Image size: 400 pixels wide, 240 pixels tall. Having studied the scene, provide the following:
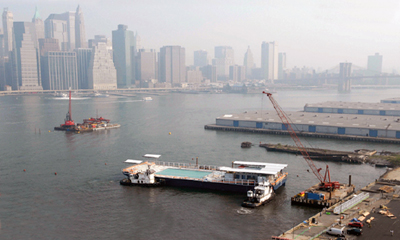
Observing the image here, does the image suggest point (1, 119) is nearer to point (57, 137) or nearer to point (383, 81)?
point (57, 137)

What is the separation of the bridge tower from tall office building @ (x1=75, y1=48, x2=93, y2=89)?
98458mm

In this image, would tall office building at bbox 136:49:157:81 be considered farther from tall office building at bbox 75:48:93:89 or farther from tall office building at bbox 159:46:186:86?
tall office building at bbox 75:48:93:89

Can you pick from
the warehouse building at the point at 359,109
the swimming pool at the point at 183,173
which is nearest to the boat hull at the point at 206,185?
the swimming pool at the point at 183,173

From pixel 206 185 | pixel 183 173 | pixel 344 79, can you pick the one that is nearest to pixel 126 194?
pixel 183 173

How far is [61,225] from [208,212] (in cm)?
615

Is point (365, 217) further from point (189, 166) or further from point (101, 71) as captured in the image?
point (101, 71)

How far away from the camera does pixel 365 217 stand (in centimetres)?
1505

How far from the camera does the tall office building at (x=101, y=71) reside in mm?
139750

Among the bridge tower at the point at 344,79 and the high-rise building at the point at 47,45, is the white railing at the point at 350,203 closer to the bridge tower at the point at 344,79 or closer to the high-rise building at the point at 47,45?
the bridge tower at the point at 344,79

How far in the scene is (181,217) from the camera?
16.7 metres

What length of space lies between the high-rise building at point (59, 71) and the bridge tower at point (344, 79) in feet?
335

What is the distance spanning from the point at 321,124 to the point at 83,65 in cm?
12773

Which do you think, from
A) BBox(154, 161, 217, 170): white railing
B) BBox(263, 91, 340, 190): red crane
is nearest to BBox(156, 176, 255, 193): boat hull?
BBox(154, 161, 217, 170): white railing

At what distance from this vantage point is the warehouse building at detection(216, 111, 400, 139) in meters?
35.1
